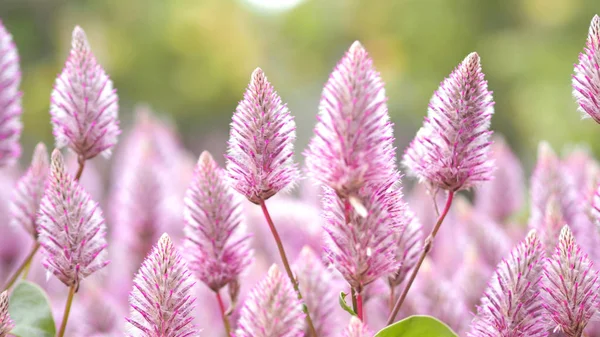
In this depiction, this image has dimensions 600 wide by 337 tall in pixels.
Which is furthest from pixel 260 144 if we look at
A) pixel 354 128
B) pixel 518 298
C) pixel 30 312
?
pixel 30 312

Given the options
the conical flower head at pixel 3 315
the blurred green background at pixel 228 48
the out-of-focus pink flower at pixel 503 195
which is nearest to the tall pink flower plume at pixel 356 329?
the conical flower head at pixel 3 315

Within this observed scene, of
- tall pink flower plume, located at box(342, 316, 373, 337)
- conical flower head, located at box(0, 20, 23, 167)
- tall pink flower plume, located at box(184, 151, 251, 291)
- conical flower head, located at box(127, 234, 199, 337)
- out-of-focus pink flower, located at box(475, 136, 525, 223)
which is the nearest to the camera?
tall pink flower plume, located at box(342, 316, 373, 337)

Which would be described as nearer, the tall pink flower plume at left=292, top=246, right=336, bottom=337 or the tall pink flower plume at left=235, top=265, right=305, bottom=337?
the tall pink flower plume at left=235, top=265, right=305, bottom=337

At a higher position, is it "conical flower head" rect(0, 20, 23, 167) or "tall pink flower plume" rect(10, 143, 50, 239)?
"conical flower head" rect(0, 20, 23, 167)

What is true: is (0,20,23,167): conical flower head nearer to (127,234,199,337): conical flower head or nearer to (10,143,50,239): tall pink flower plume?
(10,143,50,239): tall pink flower plume

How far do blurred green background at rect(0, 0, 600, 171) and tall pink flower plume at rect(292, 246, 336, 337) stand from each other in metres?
7.89

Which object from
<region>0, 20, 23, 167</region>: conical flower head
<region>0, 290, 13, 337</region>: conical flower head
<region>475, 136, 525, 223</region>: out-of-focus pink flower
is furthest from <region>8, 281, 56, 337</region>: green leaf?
<region>475, 136, 525, 223</region>: out-of-focus pink flower

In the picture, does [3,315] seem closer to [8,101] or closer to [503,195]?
[8,101]

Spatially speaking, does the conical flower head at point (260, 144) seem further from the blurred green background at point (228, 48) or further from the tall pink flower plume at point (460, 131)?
the blurred green background at point (228, 48)

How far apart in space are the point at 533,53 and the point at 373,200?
877 centimetres

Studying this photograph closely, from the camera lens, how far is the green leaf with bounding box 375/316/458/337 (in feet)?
2.77

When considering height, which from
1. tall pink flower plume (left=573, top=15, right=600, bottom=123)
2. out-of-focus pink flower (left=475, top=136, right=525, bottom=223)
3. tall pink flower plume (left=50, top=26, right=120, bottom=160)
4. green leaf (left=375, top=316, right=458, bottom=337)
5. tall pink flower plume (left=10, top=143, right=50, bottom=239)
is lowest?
green leaf (left=375, top=316, right=458, bottom=337)

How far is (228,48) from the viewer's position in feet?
32.8

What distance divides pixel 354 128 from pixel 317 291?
16.6 inches
